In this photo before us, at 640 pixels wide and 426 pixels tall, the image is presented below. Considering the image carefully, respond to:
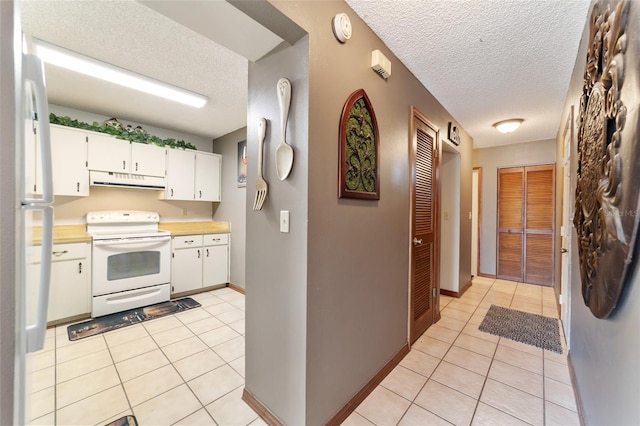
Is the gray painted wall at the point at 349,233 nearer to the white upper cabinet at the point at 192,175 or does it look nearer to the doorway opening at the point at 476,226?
the white upper cabinet at the point at 192,175

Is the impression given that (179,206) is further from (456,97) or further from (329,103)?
(456,97)

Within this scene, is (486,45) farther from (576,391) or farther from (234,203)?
(234,203)

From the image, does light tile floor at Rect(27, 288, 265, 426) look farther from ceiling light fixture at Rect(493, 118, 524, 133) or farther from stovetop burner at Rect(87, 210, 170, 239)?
ceiling light fixture at Rect(493, 118, 524, 133)

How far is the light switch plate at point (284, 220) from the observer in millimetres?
1346

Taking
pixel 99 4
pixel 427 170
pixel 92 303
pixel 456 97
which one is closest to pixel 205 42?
pixel 99 4

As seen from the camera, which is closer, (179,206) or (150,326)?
(150,326)

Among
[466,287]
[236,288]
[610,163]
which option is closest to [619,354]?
[610,163]

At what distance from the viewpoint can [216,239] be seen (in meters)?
3.85

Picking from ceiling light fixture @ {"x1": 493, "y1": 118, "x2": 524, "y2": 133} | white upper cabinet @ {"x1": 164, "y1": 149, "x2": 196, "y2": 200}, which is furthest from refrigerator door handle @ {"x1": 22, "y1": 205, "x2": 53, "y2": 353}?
ceiling light fixture @ {"x1": 493, "y1": 118, "x2": 524, "y2": 133}

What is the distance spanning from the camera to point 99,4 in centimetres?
152

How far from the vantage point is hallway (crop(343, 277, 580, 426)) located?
1511 millimetres

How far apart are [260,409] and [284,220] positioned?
3.84 ft

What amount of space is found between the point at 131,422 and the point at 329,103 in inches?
85.6

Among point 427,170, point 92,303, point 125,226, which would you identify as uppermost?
point 427,170
